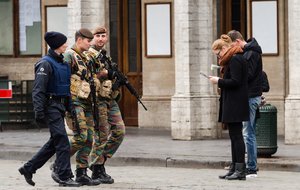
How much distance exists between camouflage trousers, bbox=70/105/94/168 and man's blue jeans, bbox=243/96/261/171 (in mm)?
2607

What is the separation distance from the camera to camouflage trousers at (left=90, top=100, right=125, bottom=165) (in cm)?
1419

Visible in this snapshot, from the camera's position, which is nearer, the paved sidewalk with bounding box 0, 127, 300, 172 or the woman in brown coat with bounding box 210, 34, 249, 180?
the woman in brown coat with bounding box 210, 34, 249, 180

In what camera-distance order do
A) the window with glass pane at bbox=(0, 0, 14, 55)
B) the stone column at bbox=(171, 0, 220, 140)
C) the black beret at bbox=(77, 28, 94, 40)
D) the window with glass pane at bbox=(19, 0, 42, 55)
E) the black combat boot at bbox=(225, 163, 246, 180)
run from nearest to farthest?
the black beret at bbox=(77, 28, 94, 40), the black combat boot at bbox=(225, 163, 246, 180), the stone column at bbox=(171, 0, 220, 140), the window with glass pane at bbox=(19, 0, 42, 55), the window with glass pane at bbox=(0, 0, 14, 55)

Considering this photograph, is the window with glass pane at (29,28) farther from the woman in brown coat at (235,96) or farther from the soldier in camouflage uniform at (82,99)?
the soldier in camouflage uniform at (82,99)

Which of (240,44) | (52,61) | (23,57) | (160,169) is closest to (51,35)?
(52,61)

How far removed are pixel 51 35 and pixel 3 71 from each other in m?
13.3

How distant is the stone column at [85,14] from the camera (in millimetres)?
22875

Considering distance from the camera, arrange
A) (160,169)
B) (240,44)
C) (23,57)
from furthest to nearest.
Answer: (23,57) < (160,169) < (240,44)

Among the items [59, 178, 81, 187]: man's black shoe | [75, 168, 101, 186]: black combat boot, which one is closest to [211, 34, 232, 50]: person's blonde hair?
[75, 168, 101, 186]: black combat boot

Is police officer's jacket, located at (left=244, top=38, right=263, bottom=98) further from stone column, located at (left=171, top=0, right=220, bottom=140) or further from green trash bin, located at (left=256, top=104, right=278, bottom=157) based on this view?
stone column, located at (left=171, top=0, right=220, bottom=140)

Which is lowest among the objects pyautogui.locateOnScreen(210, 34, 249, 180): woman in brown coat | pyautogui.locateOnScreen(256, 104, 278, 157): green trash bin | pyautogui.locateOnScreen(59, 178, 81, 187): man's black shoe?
pyautogui.locateOnScreen(59, 178, 81, 187): man's black shoe

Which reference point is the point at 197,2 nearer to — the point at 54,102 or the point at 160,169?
the point at 160,169

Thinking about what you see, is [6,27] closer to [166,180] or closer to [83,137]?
[166,180]

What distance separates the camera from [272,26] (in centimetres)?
2331
